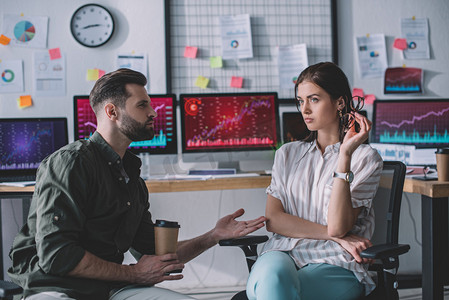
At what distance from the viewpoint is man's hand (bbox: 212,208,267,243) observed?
5.13ft

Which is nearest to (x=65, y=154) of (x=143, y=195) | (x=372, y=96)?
(x=143, y=195)

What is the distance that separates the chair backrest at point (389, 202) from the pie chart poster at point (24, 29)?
7.31ft

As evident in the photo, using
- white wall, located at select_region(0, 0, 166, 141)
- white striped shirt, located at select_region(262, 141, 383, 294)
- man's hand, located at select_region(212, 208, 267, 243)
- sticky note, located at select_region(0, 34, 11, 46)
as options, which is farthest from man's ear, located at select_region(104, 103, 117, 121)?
sticky note, located at select_region(0, 34, 11, 46)

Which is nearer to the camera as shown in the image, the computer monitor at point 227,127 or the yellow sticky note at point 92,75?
the computer monitor at point 227,127

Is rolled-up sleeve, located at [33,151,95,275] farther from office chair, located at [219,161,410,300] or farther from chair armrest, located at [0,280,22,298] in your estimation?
office chair, located at [219,161,410,300]

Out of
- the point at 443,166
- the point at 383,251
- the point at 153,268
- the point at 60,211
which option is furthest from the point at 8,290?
the point at 443,166

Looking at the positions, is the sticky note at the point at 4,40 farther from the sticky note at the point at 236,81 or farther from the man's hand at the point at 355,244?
the man's hand at the point at 355,244

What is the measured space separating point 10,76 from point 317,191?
211 centimetres

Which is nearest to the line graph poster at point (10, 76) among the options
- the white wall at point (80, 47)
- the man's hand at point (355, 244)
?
the white wall at point (80, 47)

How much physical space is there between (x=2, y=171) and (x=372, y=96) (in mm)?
2364

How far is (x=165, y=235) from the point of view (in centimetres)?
129

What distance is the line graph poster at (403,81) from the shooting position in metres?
3.02

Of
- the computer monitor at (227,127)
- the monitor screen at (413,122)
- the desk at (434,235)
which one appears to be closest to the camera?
the desk at (434,235)

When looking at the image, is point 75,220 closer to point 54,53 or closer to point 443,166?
point 443,166
